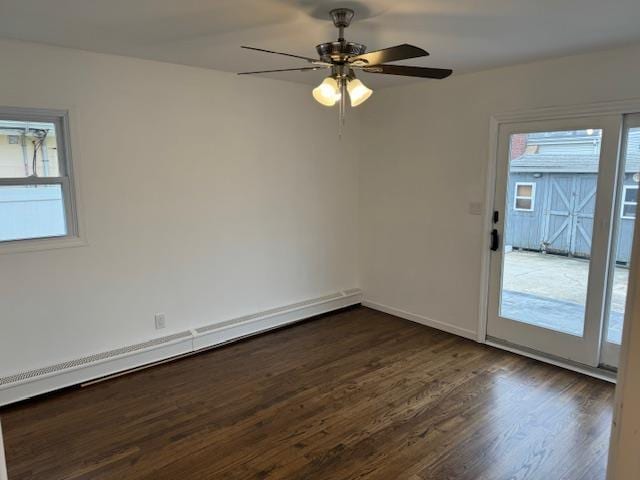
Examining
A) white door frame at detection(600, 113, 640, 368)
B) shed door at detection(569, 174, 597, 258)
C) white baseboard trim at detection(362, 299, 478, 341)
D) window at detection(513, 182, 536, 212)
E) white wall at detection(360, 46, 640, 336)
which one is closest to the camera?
white door frame at detection(600, 113, 640, 368)

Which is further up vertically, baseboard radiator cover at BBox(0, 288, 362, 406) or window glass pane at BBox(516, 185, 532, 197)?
window glass pane at BBox(516, 185, 532, 197)

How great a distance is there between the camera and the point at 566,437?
9.07ft

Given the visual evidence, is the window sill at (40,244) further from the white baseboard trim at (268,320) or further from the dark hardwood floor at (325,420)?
the white baseboard trim at (268,320)

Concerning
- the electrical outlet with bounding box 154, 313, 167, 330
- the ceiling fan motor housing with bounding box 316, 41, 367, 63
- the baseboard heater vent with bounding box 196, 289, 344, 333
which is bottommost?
the baseboard heater vent with bounding box 196, 289, 344, 333

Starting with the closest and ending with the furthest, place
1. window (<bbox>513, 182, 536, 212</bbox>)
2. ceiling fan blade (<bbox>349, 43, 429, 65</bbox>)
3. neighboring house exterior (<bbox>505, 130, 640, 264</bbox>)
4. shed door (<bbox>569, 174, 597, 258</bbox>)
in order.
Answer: ceiling fan blade (<bbox>349, 43, 429, 65</bbox>), neighboring house exterior (<bbox>505, 130, 640, 264</bbox>), shed door (<bbox>569, 174, 597, 258</bbox>), window (<bbox>513, 182, 536, 212</bbox>)

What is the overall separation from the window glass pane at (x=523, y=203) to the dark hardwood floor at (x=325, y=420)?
4.27ft

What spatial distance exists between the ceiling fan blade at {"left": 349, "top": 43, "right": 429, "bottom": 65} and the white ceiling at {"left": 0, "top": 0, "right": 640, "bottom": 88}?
10.8 inches

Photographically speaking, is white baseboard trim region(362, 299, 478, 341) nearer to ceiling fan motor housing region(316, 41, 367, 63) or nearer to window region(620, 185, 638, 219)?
window region(620, 185, 638, 219)

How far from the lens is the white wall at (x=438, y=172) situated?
356 centimetres

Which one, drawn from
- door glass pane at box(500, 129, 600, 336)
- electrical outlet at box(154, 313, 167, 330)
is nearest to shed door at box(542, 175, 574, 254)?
door glass pane at box(500, 129, 600, 336)

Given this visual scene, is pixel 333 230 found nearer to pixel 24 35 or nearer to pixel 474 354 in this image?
pixel 474 354

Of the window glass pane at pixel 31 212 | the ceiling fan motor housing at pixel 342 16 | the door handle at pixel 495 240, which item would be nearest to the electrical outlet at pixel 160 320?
the window glass pane at pixel 31 212

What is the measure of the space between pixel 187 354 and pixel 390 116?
311 centimetres

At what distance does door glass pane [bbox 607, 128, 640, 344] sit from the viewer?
323 centimetres
